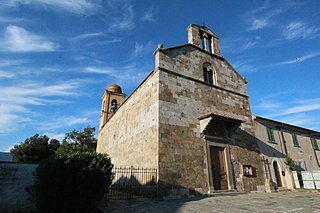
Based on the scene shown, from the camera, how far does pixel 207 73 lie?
12.6 m

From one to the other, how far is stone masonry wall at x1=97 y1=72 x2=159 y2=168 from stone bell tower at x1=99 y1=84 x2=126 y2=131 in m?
9.03

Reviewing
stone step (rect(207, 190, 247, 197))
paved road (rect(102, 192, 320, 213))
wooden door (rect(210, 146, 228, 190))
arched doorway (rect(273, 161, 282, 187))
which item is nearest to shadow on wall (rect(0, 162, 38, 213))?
paved road (rect(102, 192, 320, 213))

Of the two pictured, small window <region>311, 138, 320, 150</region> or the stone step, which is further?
small window <region>311, 138, 320, 150</region>

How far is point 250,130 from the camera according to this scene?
12.7 meters

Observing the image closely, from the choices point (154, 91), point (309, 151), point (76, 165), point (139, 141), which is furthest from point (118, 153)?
point (309, 151)

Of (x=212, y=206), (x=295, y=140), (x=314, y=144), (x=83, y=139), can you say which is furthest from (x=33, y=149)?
(x=314, y=144)

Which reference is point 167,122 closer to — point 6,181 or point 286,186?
point 6,181

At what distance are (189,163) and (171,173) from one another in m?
1.16

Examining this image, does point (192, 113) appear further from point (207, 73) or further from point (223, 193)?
point (223, 193)

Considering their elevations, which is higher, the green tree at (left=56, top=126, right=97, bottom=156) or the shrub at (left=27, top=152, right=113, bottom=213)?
the green tree at (left=56, top=126, right=97, bottom=156)

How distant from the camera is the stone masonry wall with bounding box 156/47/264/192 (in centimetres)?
869

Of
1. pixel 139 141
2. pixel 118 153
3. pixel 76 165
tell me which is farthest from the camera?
pixel 118 153

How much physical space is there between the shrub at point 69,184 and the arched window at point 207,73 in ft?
29.3

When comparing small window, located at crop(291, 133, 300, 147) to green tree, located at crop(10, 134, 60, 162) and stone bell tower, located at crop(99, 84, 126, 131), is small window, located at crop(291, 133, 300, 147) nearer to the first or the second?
stone bell tower, located at crop(99, 84, 126, 131)
